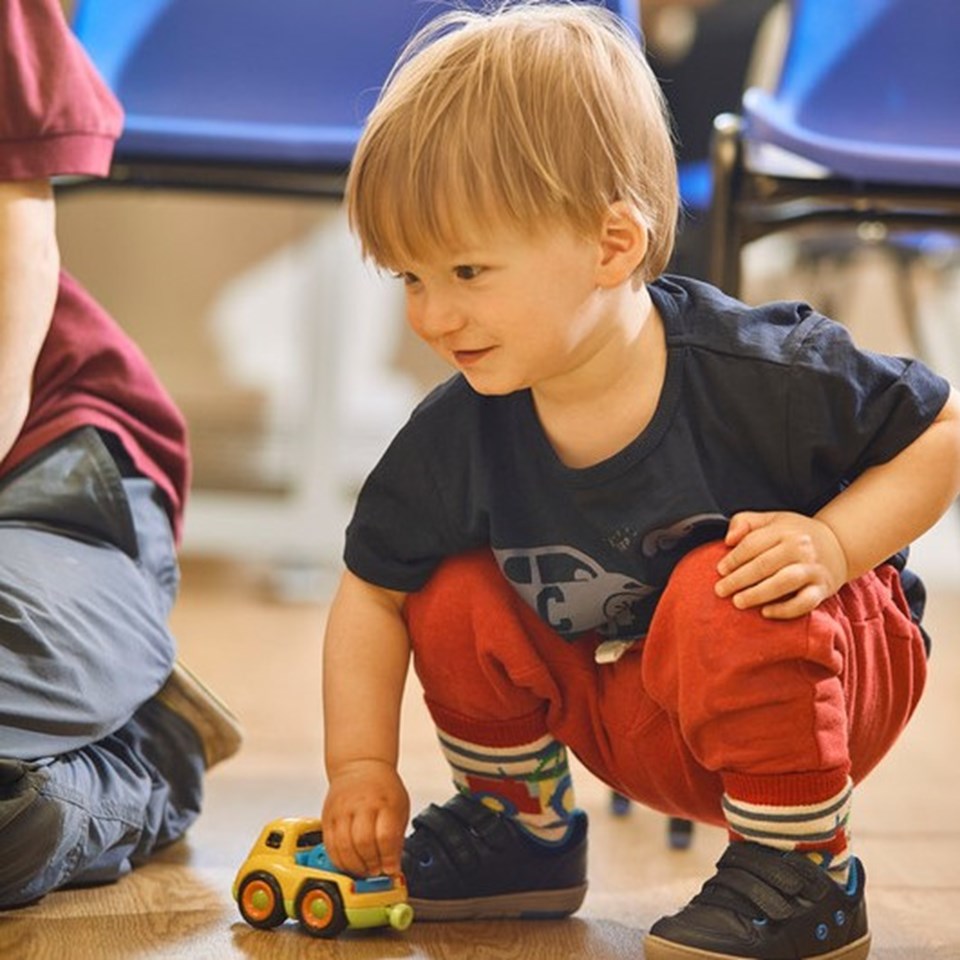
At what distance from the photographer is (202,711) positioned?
1.26 meters

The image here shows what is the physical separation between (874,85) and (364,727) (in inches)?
27.7

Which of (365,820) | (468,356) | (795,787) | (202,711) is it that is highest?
(468,356)

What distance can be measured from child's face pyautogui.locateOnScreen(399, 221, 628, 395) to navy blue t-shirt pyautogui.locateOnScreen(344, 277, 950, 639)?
7 cm

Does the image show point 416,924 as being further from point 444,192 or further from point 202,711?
point 444,192

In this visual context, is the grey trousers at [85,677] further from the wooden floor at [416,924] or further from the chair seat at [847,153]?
the chair seat at [847,153]

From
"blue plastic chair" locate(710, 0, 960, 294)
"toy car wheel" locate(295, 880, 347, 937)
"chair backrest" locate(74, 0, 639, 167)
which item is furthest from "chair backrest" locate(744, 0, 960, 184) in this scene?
"toy car wheel" locate(295, 880, 347, 937)

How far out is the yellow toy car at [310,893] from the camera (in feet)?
3.35

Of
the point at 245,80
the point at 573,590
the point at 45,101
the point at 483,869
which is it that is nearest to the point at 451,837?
the point at 483,869

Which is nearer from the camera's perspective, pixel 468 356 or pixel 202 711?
pixel 468 356

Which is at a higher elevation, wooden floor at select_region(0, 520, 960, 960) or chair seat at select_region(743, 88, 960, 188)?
chair seat at select_region(743, 88, 960, 188)

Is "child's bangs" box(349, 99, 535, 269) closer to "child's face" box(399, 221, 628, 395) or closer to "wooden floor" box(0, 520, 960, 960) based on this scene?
"child's face" box(399, 221, 628, 395)

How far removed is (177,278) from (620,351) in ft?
5.74

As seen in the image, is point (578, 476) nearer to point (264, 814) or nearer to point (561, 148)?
point (561, 148)

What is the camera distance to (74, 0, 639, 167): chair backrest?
5.08 ft
